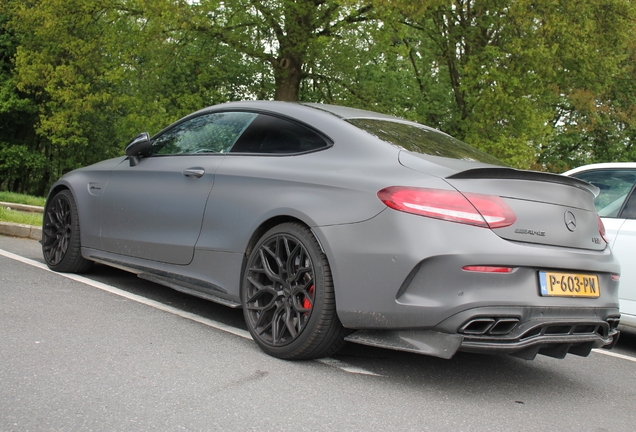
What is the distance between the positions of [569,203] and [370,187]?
1.12 metres

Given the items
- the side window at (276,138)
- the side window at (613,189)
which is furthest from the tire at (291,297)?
the side window at (613,189)

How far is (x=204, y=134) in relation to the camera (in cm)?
539

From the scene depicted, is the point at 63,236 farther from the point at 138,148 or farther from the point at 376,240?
the point at 376,240

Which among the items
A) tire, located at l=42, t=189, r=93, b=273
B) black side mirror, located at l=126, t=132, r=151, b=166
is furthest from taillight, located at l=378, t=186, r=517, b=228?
tire, located at l=42, t=189, r=93, b=273

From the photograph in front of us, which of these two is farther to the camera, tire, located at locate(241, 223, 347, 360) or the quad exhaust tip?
tire, located at locate(241, 223, 347, 360)

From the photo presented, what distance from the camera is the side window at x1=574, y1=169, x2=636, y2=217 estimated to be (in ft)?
20.1

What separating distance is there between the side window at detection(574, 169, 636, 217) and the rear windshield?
1.83 m

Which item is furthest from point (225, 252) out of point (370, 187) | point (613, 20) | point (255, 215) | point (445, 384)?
point (613, 20)

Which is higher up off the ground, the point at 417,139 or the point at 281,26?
the point at 281,26

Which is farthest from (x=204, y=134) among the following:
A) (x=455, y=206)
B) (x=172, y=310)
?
(x=455, y=206)

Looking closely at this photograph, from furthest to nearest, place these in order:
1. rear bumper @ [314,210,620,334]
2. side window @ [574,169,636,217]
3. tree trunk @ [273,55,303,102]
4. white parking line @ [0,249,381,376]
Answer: tree trunk @ [273,55,303,102], side window @ [574,169,636,217], white parking line @ [0,249,381,376], rear bumper @ [314,210,620,334]

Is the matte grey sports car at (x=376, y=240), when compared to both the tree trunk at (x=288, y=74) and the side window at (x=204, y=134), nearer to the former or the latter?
the side window at (x=204, y=134)

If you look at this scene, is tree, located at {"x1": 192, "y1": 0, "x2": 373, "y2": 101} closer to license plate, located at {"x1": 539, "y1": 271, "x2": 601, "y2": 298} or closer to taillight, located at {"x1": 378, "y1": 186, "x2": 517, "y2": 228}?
license plate, located at {"x1": 539, "y1": 271, "x2": 601, "y2": 298}

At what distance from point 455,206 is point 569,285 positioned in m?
0.80
